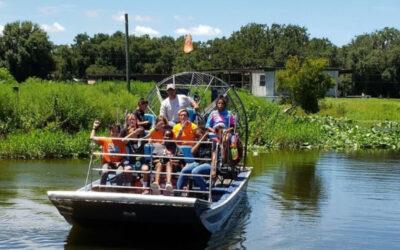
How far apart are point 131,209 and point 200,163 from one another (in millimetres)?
1853

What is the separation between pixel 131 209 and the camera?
34.6 ft

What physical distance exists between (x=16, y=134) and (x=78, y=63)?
68.5 m

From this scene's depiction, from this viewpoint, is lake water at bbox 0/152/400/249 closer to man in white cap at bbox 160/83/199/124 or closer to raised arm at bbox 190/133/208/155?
raised arm at bbox 190/133/208/155

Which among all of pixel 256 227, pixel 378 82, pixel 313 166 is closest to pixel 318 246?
pixel 256 227

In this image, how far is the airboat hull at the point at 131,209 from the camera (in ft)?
33.6

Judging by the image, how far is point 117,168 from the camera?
1197 cm

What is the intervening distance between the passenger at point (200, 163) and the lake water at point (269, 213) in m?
0.89

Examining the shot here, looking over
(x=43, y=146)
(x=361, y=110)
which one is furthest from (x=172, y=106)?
(x=361, y=110)

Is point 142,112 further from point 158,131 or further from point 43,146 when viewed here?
point 43,146

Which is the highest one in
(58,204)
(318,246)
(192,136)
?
(192,136)

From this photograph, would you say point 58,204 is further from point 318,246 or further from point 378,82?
point 378,82

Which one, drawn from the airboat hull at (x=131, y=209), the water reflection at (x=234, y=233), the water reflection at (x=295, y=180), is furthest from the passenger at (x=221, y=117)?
the airboat hull at (x=131, y=209)

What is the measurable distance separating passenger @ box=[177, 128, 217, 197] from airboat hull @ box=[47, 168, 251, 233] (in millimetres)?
552

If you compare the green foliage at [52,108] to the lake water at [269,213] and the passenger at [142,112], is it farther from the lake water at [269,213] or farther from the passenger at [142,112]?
the passenger at [142,112]
